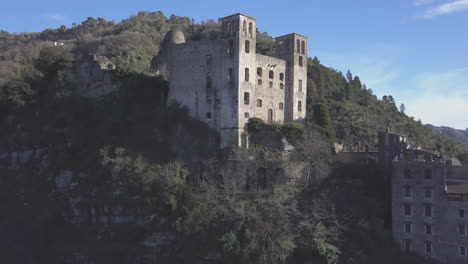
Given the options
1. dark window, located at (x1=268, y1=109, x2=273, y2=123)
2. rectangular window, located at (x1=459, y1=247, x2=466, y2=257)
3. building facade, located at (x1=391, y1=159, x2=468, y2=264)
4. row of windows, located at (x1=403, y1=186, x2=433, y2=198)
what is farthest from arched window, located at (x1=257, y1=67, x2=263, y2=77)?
rectangular window, located at (x1=459, y1=247, x2=466, y2=257)

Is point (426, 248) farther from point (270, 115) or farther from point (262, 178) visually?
point (270, 115)

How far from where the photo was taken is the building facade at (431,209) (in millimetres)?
35741

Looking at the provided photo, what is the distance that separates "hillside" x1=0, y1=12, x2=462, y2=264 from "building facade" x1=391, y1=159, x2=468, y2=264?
60.7 inches

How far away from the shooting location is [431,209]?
3647cm

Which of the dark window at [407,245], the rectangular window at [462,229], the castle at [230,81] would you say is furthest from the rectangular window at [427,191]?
the castle at [230,81]

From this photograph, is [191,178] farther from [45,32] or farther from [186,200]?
[45,32]

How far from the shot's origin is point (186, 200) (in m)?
39.5

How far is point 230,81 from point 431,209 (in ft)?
67.1

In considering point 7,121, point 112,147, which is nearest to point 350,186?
point 112,147

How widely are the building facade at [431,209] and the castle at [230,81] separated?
14.3m

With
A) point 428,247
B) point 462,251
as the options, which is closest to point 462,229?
point 462,251

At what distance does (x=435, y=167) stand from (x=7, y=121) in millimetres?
47422

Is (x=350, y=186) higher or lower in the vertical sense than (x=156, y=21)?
lower

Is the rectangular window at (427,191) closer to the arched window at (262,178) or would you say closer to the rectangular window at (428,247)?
the rectangular window at (428,247)
